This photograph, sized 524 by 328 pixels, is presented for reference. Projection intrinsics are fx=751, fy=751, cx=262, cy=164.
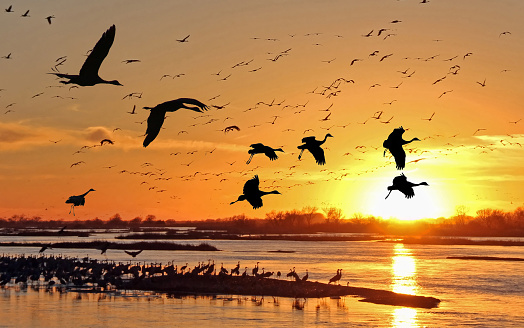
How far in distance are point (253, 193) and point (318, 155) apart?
78.6 inches

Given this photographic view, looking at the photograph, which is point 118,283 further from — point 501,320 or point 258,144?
point 258,144

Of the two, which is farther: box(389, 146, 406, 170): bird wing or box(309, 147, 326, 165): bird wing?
box(309, 147, 326, 165): bird wing

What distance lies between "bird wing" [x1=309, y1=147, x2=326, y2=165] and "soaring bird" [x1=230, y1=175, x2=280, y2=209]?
61.1 inches

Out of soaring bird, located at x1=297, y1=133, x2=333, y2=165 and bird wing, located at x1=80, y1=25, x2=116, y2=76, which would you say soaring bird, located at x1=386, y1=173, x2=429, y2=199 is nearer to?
soaring bird, located at x1=297, y1=133, x2=333, y2=165

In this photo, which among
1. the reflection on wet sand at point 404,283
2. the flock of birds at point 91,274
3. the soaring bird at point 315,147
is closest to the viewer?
the soaring bird at point 315,147

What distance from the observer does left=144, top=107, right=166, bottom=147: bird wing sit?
38.1ft

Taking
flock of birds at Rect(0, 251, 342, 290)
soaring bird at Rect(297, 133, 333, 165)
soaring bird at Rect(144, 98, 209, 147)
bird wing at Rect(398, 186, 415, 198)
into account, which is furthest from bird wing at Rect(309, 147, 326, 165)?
flock of birds at Rect(0, 251, 342, 290)

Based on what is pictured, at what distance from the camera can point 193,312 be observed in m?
46.7

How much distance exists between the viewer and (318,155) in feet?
50.3

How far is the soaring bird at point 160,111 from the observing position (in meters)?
10.6

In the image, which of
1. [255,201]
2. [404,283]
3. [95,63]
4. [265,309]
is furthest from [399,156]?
[404,283]

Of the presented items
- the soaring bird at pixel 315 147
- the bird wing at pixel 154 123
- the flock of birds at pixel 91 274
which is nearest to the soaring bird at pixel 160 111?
the bird wing at pixel 154 123

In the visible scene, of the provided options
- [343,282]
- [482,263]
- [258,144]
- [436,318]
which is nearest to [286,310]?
[436,318]

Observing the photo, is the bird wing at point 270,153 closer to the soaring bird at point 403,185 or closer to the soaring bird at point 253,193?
the soaring bird at point 253,193
